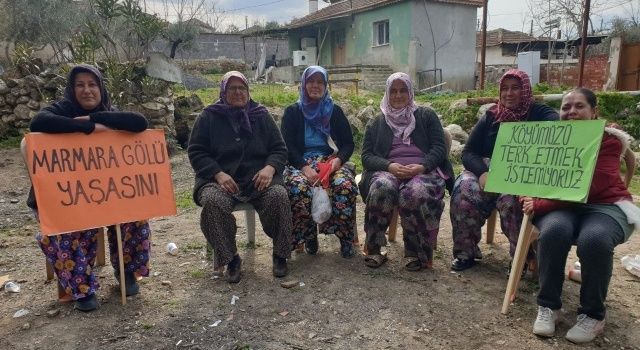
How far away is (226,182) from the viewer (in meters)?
3.56

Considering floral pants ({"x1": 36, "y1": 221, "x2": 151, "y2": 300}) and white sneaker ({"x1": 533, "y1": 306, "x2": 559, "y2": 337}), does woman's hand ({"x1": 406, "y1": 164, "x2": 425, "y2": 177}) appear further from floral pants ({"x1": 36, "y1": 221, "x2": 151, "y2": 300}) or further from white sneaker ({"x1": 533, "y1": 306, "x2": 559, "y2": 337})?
floral pants ({"x1": 36, "y1": 221, "x2": 151, "y2": 300})

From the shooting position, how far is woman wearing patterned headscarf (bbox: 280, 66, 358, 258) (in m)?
3.82

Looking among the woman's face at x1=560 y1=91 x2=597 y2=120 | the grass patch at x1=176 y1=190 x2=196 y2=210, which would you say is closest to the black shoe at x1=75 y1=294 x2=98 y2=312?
the grass patch at x1=176 y1=190 x2=196 y2=210

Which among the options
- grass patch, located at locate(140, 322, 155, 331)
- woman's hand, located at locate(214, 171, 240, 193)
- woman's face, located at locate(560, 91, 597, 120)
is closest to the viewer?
grass patch, located at locate(140, 322, 155, 331)

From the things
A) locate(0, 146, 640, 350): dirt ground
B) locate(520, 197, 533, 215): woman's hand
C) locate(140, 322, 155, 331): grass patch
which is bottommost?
locate(0, 146, 640, 350): dirt ground

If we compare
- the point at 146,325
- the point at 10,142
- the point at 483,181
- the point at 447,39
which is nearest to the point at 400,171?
the point at 483,181

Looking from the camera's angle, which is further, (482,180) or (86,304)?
(482,180)

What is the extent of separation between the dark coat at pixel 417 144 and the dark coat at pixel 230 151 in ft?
2.36

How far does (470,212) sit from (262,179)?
1612 mm

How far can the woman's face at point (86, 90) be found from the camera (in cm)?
316

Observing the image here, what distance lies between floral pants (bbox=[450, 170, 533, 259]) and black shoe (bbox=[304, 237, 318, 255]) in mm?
1181

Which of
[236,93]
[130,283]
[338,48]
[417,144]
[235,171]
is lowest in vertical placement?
[130,283]

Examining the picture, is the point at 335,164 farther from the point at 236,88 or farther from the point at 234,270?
the point at 234,270

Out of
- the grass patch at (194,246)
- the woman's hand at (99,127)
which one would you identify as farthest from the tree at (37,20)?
the woman's hand at (99,127)
